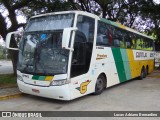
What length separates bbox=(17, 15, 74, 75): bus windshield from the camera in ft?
24.8

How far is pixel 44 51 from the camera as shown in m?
7.86

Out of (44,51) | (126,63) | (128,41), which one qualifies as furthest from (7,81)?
(128,41)

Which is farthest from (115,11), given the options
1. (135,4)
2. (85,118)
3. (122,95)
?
(85,118)

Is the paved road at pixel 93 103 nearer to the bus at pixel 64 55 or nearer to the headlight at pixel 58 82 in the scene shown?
the bus at pixel 64 55

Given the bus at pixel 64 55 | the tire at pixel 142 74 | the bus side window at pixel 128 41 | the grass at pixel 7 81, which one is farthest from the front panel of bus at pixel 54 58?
the tire at pixel 142 74

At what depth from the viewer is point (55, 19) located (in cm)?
827

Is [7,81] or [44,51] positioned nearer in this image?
[44,51]

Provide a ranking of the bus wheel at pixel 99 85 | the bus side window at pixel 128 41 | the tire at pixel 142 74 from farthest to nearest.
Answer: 1. the tire at pixel 142 74
2. the bus side window at pixel 128 41
3. the bus wheel at pixel 99 85

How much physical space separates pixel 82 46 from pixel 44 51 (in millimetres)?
1340

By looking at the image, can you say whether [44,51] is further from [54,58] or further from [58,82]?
[58,82]

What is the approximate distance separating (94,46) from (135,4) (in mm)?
13027

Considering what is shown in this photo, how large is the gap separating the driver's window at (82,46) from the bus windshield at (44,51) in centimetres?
40

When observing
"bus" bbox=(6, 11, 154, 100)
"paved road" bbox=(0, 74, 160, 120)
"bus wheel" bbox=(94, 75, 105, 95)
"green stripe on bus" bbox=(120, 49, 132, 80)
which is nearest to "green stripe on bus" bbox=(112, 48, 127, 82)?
"green stripe on bus" bbox=(120, 49, 132, 80)

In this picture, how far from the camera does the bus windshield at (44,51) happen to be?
24.8ft
